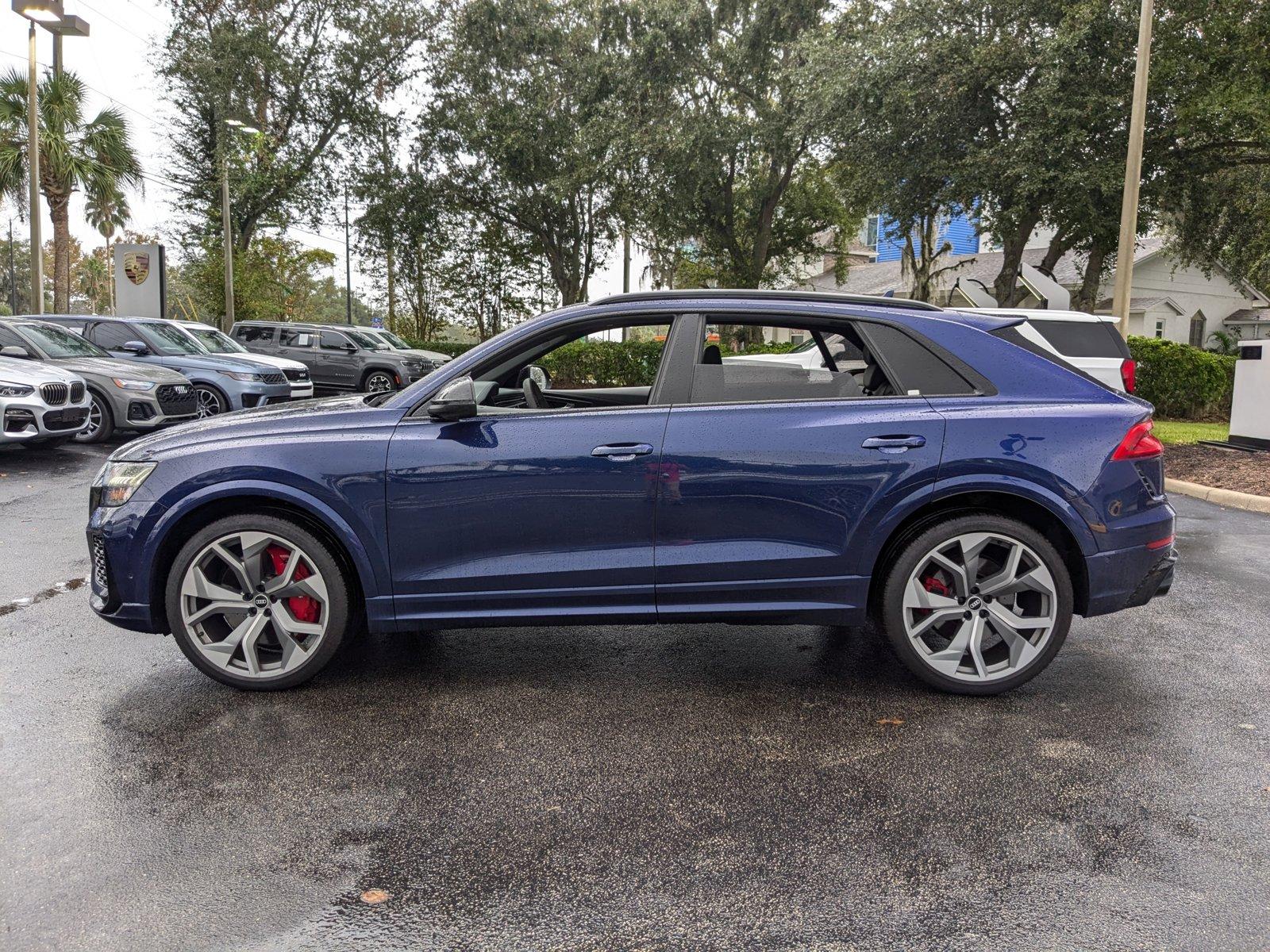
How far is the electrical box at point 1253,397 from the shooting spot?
12.6 metres

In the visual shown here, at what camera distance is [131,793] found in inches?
135

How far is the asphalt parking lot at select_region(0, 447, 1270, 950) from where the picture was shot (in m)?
2.68

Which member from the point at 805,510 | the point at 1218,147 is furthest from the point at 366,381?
the point at 805,510

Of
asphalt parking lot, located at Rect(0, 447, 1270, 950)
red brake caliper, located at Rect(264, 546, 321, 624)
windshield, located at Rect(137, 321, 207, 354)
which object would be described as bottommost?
asphalt parking lot, located at Rect(0, 447, 1270, 950)

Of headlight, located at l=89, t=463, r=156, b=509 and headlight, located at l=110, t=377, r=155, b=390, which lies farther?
headlight, located at l=110, t=377, r=155, b=390

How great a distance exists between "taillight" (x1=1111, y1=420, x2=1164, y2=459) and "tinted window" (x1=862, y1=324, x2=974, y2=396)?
2.21 ft

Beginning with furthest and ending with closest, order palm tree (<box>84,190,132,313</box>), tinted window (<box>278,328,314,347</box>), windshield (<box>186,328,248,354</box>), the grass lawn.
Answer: palm tree (<box>84,190,132,313</box>) < tinted window (<box>278,328,314,347</box>) < windshield (<box>186,328,248,354</box>) < the grass lawn

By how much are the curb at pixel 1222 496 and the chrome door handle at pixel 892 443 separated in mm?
6424

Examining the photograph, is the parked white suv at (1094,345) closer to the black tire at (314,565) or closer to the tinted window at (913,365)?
the tinted window at (913,365)

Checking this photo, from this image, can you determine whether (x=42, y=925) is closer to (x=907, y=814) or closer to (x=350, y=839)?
(x=350, y=839)

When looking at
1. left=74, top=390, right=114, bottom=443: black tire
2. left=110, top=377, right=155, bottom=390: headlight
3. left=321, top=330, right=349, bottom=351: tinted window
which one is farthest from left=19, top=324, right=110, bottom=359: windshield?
left=321, top=330, right=349, bottom=351: tinted window

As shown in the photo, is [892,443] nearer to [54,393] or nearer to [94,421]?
[54,393]

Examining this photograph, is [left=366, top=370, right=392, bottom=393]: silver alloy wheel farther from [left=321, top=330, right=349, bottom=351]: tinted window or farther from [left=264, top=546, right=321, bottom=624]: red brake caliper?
[left=264, top=546, right=321, bottom=624]: red brake caliper

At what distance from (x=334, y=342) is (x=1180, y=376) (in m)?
18.0
